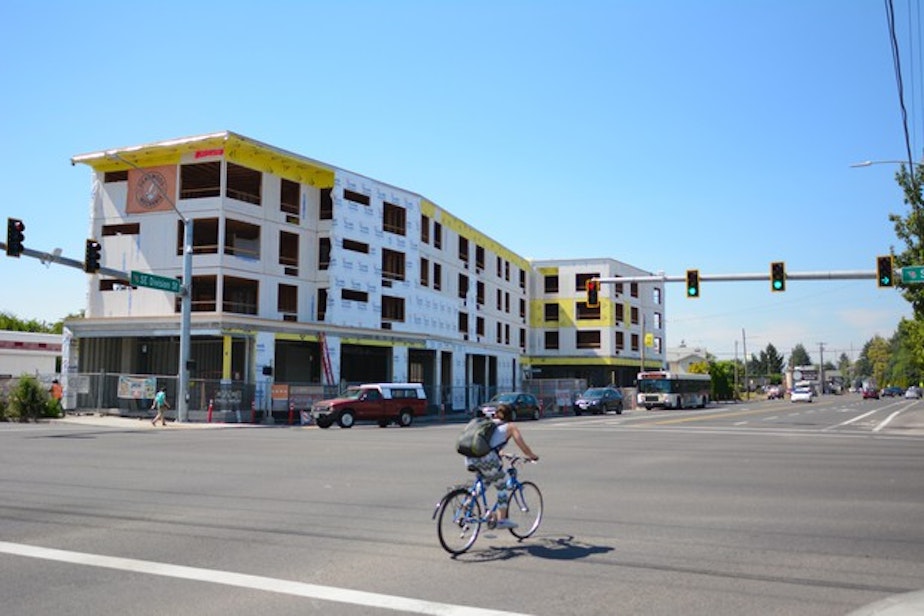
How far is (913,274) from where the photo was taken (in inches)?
1060

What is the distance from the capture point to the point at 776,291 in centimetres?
2672

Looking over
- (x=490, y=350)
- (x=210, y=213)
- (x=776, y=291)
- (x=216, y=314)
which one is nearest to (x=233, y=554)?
(x=776, y=291)

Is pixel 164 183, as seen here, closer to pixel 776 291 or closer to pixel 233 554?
pixel 776 291

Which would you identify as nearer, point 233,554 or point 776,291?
point 233,554

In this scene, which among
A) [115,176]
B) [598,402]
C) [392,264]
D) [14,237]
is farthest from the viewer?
[598,402]

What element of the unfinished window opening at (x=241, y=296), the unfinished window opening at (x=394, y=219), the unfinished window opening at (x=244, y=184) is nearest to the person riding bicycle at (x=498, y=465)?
the unfinished window opening at (x=241, y=296)

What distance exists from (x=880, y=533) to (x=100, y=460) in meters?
14.8

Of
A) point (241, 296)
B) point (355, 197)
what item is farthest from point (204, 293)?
point (355, 197)

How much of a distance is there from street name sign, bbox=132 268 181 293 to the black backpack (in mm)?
25171

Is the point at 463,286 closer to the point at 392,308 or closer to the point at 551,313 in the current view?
the point at 392,308

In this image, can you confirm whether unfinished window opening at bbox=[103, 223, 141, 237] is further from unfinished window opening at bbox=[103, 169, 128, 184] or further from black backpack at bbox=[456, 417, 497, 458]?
black backpack at bbox=[456, 417, 497, 458]

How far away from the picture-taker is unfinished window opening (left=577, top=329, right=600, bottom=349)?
7969 cm

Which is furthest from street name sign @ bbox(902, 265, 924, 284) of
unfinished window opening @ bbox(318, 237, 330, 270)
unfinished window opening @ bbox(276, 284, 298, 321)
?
unfinished window opening @ bbox(276, 284, 298, 321)

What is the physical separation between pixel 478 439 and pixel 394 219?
139ft
